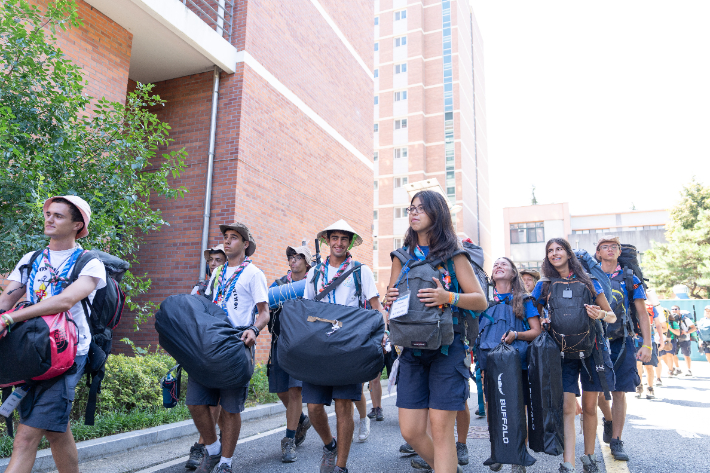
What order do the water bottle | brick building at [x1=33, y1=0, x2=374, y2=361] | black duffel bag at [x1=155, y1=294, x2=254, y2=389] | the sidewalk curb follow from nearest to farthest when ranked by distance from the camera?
the water bottle → black duffel bag at [x1=155, y1=294, x2=254, y2=389] → the sidewalk curb → brick building at [x1=33, y1=0, x2=374, y2=361]

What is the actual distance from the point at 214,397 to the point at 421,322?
85.3 inches

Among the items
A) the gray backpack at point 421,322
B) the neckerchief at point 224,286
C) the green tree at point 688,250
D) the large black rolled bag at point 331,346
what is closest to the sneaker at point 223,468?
the large black rolled bag at point 331,346

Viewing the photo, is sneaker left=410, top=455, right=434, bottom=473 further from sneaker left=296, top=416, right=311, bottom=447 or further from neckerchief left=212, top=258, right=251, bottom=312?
neckerchief left=212, top=258, right=251, bottom=312

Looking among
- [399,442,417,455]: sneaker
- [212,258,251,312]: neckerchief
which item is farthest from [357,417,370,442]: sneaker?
[212,258,251,312]: neckerchief

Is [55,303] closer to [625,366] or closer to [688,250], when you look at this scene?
[625,366]

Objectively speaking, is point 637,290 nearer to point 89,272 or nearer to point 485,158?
point 89,272

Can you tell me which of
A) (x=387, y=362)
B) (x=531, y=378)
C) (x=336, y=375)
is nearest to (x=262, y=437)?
(x=387, y=362)

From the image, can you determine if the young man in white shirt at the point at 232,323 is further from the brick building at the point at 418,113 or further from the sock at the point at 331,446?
the brick building at the point at 418,113

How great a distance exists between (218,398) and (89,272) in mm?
1679

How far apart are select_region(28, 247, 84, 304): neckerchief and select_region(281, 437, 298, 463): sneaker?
2.72 meters

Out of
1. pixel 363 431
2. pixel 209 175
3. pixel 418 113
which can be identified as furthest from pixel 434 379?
pixel 418 113

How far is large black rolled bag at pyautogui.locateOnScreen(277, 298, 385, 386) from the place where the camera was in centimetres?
356

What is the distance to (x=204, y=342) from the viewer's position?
3.77m

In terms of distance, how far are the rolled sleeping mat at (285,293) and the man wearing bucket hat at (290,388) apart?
0.79ft
